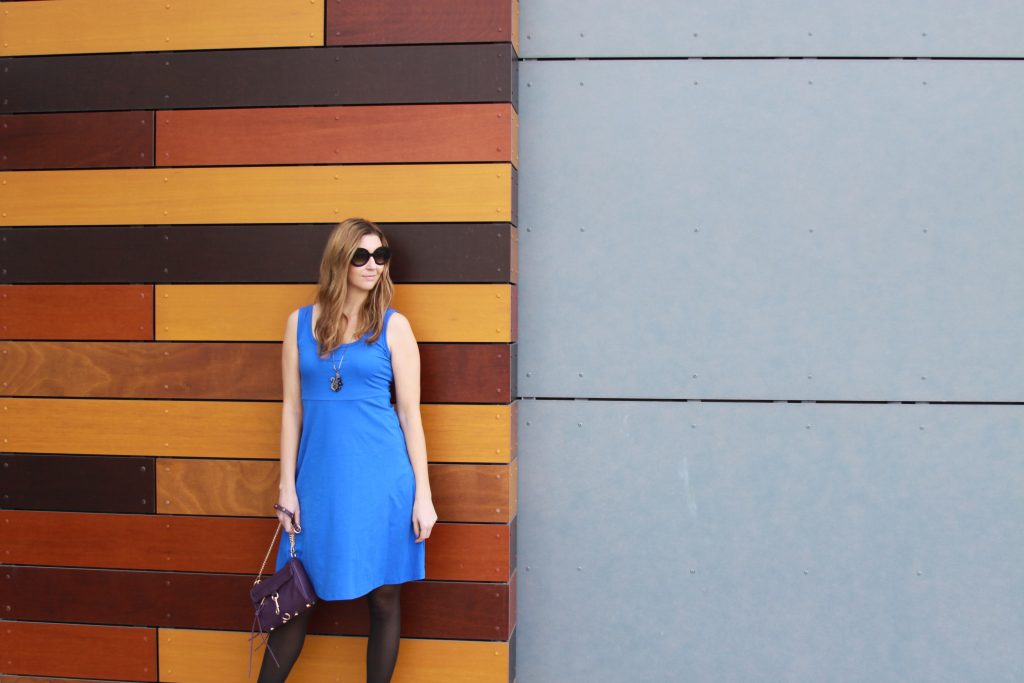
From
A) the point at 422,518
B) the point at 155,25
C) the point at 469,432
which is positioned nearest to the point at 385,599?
the point at 422,518

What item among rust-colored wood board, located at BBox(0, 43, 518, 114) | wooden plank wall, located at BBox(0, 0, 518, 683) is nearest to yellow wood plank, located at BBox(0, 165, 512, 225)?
wooden plank wall, located at BBox(0, 0, 518, 683)

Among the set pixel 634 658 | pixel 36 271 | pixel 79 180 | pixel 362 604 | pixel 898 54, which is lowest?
pixel 634 658

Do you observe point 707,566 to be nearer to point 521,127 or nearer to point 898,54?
point 521,127

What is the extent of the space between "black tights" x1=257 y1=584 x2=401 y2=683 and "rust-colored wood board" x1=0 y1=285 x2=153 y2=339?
3.63 feet

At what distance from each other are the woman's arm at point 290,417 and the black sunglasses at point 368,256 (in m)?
0.27

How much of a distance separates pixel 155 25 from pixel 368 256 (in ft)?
3.92

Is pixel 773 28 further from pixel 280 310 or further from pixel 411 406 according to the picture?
pixel 280 310

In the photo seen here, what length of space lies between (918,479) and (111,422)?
275 cm

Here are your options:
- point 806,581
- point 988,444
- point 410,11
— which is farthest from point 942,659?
point 410,11

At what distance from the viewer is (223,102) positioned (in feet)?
10.0

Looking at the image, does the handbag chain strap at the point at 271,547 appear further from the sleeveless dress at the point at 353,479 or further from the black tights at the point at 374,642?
the black tights at the point at 374,642

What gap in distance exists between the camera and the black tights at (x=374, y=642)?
277 cm

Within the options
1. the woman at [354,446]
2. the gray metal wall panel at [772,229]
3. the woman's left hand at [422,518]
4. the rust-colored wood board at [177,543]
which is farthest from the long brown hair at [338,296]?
the rust-colored wood board at [177,543]

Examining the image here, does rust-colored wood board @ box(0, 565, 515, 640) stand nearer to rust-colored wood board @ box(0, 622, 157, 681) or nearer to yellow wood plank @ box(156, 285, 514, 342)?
rust-colored wood board @ box(0, 622, 157, 681)
